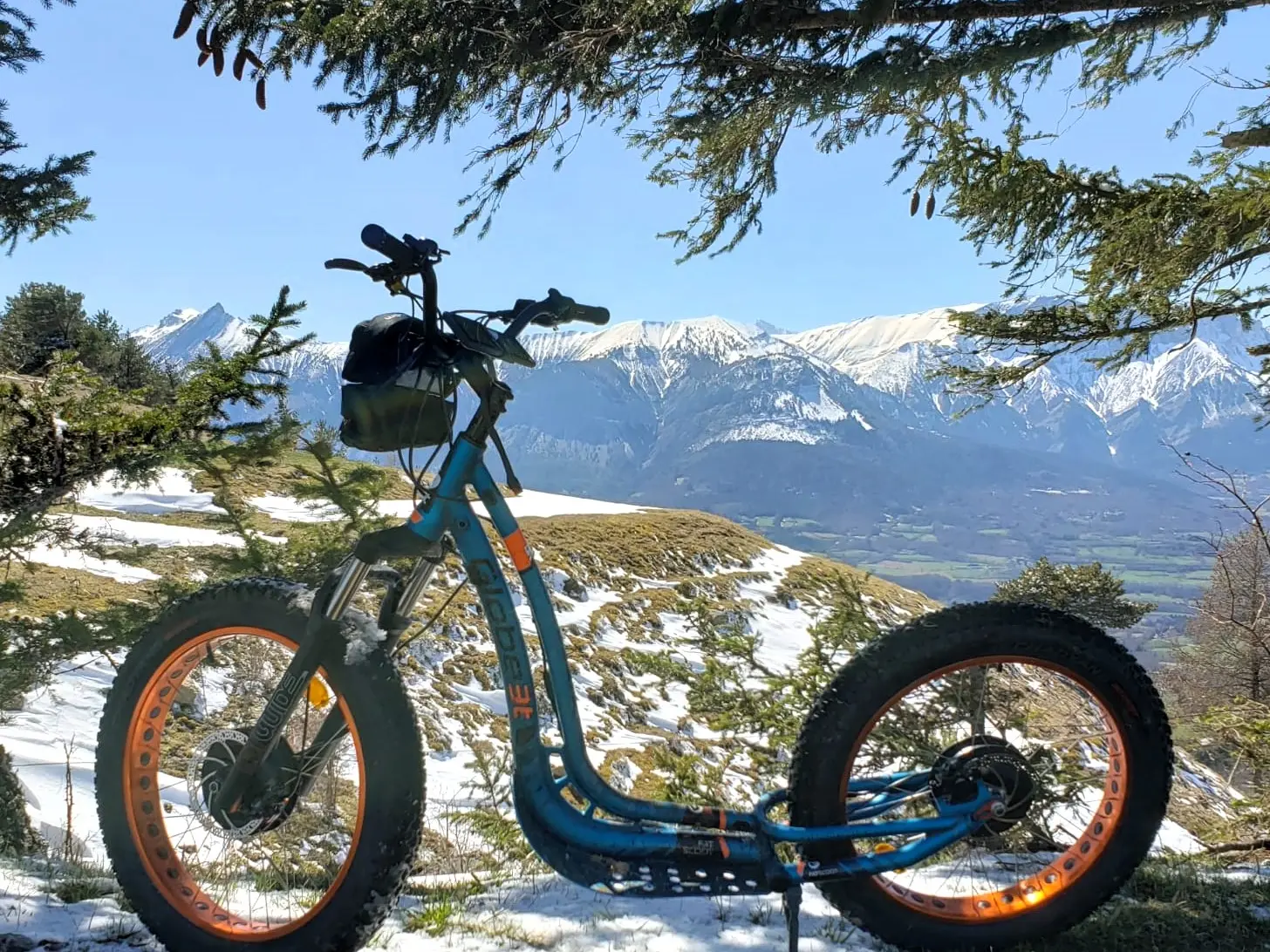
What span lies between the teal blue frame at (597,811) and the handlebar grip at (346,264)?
0.63m

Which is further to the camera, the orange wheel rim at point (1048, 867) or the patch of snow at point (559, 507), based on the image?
the patch of snow at point (559, 507)

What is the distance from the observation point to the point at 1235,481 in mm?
6293

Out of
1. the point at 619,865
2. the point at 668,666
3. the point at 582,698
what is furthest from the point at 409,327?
the point at 582,698

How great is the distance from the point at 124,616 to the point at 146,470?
130cm

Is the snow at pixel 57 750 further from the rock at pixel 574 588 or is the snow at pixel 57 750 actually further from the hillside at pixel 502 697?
the rock at pixel 574 588

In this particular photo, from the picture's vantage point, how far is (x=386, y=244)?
7.57ft

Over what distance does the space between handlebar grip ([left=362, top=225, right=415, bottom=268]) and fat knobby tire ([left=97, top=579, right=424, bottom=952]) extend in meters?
1.11

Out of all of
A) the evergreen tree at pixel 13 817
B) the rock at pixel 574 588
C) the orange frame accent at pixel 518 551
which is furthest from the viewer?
the rock at pixel 574 588

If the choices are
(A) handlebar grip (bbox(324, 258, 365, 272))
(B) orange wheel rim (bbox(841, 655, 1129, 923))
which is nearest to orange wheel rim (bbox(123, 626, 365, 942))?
(A) handlebar grip (bbox(324, 258, 365, 272))

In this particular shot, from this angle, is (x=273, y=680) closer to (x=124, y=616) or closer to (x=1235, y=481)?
(x=124, y=616)

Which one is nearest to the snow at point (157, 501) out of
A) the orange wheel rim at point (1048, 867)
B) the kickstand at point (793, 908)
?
the kickstand at point (793, 908)

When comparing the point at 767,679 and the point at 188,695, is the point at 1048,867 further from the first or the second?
the point at 767,679

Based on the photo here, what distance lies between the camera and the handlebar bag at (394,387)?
7.64 feet

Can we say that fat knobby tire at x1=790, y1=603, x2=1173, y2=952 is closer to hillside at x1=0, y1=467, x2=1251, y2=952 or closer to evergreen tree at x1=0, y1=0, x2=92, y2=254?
hillside at x1=0, y1=467, x2=1251, y2=952
